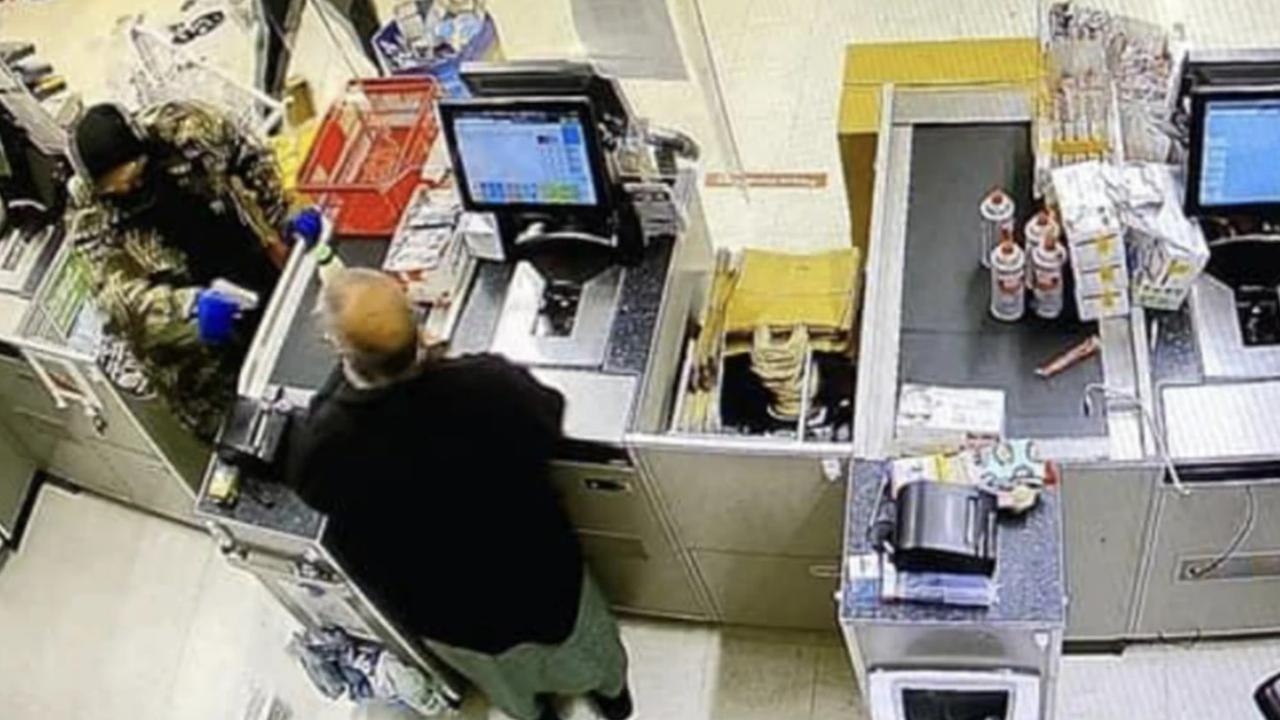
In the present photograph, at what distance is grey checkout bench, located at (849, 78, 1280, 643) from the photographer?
336 cm

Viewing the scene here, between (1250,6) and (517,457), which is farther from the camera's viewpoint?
(1250,6)

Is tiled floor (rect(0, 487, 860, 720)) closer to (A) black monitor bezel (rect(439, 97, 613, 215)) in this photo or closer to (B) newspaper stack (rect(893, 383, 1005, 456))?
(B) newspaper stack (rect(893, 383, 1005, 456))

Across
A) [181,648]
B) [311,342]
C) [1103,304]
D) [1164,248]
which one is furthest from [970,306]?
[181,648]

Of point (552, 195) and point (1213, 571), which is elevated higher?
point (552, 195)

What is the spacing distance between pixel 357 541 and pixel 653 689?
3.50ft

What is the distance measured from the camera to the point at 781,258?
4098 mm

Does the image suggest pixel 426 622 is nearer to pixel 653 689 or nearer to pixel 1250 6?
pixel 653 689

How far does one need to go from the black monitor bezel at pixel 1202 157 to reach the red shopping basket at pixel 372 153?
1.87 meters

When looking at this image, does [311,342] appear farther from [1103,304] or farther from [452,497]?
[1103,304]

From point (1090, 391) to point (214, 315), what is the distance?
2.04 metres

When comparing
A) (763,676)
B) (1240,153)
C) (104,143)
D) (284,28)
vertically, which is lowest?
(763,676)

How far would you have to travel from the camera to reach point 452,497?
337 centimetres

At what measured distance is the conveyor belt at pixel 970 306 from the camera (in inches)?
135

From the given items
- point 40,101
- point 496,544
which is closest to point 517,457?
point 496,544
